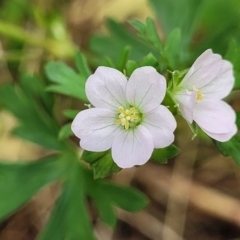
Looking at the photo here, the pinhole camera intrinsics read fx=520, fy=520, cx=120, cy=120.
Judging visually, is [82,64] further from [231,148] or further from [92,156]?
[231,148]

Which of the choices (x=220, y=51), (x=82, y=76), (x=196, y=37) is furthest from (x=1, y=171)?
(x=196, y=37)

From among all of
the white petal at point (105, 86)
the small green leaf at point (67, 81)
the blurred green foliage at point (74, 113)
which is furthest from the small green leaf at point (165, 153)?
the small green leaf at point (67, 81)

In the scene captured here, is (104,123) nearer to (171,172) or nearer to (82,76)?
(82,76)

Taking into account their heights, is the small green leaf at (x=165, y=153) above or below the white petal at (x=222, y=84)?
below

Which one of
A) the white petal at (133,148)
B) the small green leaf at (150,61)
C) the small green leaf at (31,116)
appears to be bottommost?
the small green leaf at (31,116)

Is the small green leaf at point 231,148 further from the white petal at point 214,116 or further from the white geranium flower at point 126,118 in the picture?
the white geranium flower at point 126,118

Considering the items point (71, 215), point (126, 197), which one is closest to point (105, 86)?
point (126, 197)

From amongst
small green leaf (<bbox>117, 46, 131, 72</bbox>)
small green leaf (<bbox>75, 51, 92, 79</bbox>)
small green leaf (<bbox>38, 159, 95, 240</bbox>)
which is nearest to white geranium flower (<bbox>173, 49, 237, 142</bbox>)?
small green leaf (<bbox>117, 46, 131, 72</bbox>)

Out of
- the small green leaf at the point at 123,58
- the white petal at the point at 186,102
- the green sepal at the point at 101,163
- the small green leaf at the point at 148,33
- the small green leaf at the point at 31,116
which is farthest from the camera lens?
the small green leaf at the point at 31,116
